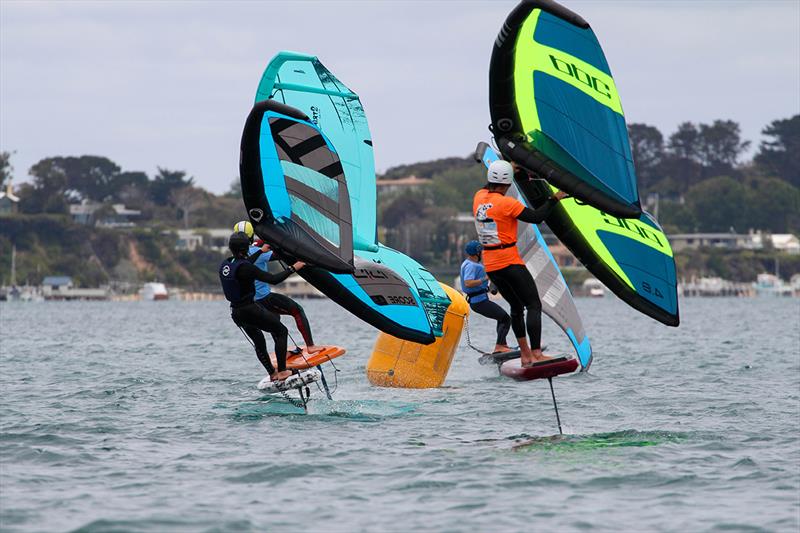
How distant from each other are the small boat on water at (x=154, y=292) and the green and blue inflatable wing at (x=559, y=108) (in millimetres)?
144525

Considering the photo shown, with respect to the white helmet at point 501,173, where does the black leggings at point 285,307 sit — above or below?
below

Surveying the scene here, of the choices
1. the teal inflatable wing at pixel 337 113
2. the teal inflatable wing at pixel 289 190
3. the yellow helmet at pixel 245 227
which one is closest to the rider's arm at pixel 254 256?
the yellow helmet at pixel 245 227

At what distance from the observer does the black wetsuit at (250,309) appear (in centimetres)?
1652

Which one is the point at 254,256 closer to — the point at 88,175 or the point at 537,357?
the point at 537,357

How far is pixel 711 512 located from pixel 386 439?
4151mm

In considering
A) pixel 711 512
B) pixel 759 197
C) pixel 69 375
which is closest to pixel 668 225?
pixel 759 197

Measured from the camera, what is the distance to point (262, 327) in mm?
16984

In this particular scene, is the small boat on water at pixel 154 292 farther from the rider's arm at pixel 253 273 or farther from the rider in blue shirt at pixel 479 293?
the rider's arm at pixel 253 273

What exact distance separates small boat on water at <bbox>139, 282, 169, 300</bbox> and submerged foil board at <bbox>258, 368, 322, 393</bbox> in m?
141

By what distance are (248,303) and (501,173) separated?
4.25m

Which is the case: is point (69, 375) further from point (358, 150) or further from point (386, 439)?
point (386, 439)

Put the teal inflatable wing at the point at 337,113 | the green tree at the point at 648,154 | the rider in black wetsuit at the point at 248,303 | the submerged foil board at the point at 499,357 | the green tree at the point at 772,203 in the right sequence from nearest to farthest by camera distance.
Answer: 1. the rider in black wetsuit at the point at 248,303
2. the teal inflatable wing at the point at 337,113
3. the submerged foil board at the point at 499,357
4. the green tree at the point at 772,203
5. the green tree at the point at 648,154

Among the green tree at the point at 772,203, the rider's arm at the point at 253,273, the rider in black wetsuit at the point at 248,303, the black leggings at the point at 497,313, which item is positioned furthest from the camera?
the green tree at the point at 772,203

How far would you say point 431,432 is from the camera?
49.4 feet
